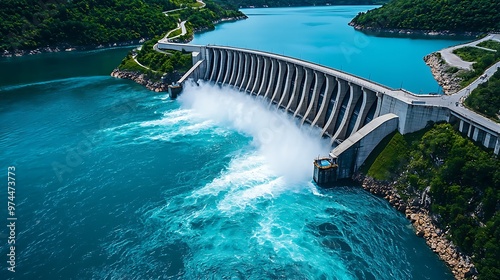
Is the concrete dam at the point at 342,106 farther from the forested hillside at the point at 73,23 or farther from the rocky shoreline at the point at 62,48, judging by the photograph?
the forested hillside at the point at 73,23

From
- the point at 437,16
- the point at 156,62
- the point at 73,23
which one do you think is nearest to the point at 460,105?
the point at 156,62

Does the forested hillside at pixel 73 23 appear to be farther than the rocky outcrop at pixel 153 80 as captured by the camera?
Yes

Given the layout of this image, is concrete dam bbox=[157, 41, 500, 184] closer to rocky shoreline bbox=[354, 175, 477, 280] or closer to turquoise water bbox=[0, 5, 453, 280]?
turquoise water bbox=[0, 5, 453, 280]

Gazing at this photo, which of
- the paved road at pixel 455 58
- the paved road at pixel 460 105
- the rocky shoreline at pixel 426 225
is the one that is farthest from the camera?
the paved road at pixel 455 58

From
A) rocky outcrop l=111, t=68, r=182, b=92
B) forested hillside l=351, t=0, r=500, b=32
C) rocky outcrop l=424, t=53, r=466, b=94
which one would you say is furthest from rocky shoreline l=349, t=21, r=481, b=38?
rocky outcrop l=111, t=68, r=182, b=92

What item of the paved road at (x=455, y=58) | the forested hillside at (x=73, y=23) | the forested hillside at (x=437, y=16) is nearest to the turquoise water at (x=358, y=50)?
the paved road at (x=455, y=58)

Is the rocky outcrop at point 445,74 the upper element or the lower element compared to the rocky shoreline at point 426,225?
upper

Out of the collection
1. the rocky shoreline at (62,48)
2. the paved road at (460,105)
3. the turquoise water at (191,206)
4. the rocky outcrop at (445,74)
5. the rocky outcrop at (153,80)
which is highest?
the paved road at (460,105)
